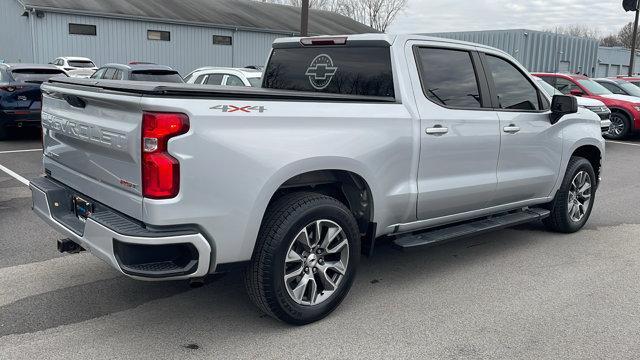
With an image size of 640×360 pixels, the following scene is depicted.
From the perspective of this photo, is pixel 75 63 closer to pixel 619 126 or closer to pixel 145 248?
pixel 619 126

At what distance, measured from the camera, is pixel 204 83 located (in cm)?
1161

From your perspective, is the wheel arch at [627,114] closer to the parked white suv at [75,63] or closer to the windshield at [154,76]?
the windshield at [154,76]

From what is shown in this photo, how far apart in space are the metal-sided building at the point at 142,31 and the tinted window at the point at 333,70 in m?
21.5

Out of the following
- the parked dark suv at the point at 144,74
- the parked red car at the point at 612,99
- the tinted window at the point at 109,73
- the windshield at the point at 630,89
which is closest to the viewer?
the parked dark suv at the point at 144,74

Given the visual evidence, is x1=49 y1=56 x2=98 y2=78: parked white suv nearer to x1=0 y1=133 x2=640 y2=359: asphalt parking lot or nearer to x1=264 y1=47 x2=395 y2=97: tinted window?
x1=0 y1=133 x2=640 y2=359: asphalt parking lot

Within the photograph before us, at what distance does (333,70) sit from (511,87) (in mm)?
1712

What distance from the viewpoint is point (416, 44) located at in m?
4.48

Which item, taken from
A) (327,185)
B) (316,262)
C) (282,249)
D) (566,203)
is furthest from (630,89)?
(282,249)

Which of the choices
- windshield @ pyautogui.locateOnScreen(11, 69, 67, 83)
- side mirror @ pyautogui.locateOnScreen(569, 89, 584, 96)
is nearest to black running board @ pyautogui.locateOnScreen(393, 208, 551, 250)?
windshield @ pyautogui.locateOnScreen(11, 69, 67, 83)

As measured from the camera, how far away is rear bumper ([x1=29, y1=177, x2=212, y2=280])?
310 cm

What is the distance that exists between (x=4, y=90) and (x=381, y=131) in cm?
993

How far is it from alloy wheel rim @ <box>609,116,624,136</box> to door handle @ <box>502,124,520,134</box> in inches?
464

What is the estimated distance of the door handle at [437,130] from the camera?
4309mm

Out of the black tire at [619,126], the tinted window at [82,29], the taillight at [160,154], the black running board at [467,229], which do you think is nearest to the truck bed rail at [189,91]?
the taillight at [160,154]
